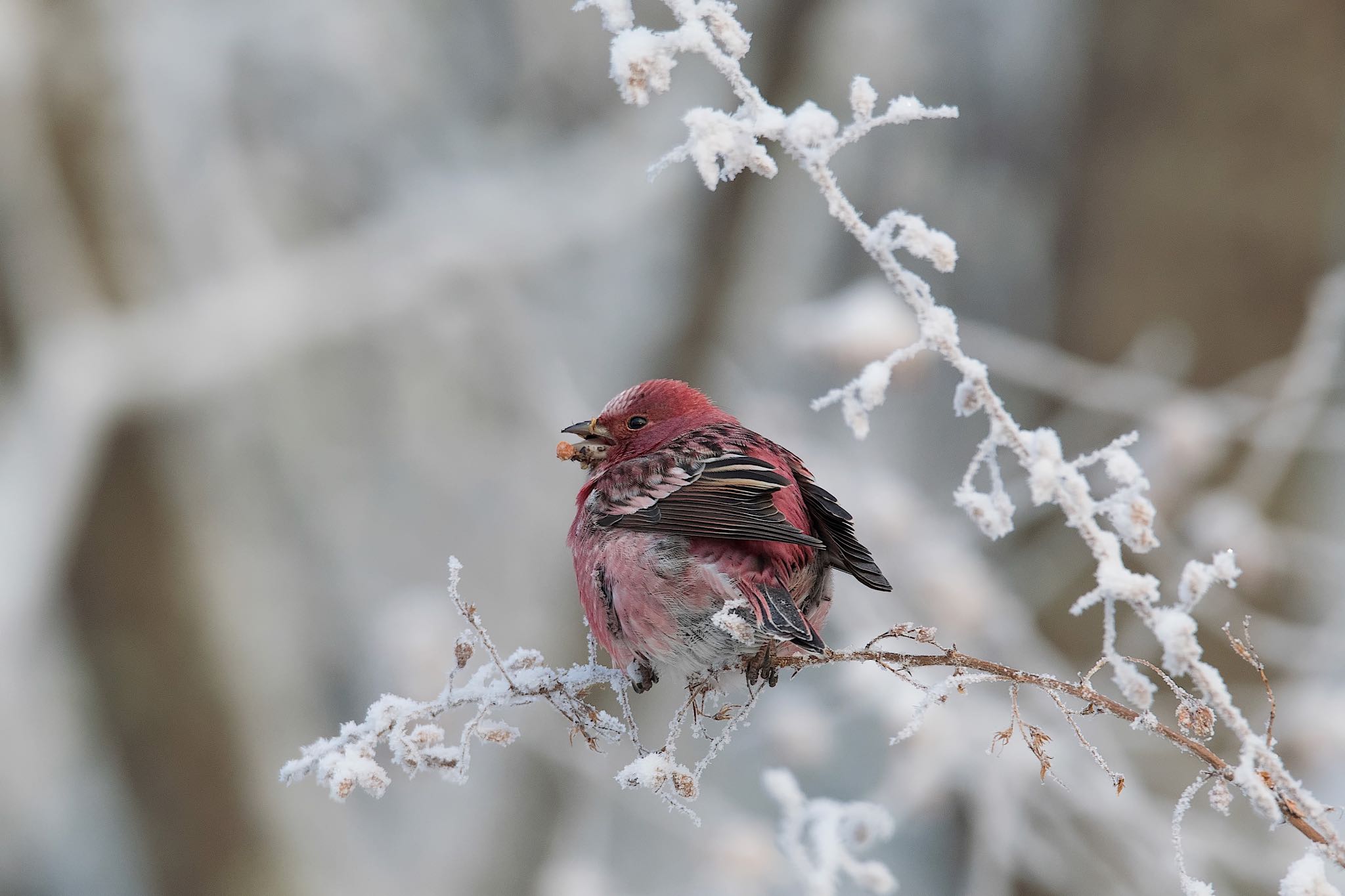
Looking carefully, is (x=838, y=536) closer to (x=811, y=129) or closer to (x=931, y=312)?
(x=931, y=312)

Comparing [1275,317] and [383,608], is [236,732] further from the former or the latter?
[1275,317]

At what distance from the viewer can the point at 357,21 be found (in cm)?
662

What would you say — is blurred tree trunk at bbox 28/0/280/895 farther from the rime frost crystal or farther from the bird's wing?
the rime frost crystal

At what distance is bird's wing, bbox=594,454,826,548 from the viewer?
211cm

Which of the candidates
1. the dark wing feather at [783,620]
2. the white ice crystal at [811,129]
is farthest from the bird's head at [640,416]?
the white ice crystal at [811,129]

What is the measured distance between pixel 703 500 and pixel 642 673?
379 millimetres

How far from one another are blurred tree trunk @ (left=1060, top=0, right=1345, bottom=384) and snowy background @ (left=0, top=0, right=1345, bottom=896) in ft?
0.06

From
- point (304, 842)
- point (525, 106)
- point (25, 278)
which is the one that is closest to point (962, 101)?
point (525, 106)

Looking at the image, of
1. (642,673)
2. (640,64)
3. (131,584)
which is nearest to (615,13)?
(640,64)

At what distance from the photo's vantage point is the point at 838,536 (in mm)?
2250

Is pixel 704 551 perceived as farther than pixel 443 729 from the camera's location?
Yes

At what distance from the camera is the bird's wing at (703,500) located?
2.11 meters

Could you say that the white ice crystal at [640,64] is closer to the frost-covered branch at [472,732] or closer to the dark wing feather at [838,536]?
the frost-covered branch at [472,732]

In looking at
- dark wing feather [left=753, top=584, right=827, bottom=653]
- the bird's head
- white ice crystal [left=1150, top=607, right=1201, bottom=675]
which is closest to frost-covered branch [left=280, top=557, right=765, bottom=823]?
dark wing feather [left=753, top=584, right=827, bottom=653]
